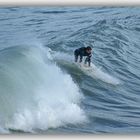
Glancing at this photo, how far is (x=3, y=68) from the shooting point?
3787 millimetres

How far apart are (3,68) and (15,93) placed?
19 cm

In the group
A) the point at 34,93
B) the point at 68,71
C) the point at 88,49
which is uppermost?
the point at 88,49

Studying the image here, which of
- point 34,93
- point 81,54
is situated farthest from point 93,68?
point 34,93

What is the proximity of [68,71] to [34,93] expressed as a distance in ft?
0.93

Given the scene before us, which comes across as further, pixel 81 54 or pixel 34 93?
pixel 81 54

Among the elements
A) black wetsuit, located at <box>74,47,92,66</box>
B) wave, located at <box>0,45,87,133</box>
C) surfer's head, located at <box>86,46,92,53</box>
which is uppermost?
surfer's head, located at <box>86,46,92,53</box>

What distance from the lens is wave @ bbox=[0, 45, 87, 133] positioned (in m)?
3.64

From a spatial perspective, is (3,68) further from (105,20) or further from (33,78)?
(105,20)

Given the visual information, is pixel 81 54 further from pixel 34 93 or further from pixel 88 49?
pixel 34 93

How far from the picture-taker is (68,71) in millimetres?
3852

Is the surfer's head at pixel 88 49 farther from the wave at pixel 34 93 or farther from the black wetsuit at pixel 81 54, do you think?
the wave at pixel 34 93

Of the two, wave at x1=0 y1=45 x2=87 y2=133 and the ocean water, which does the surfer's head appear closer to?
the ocean water

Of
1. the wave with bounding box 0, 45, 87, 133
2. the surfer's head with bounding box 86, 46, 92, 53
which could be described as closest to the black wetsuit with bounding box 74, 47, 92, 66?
the surfer's head with bounding box 86, 46, 92, 53
